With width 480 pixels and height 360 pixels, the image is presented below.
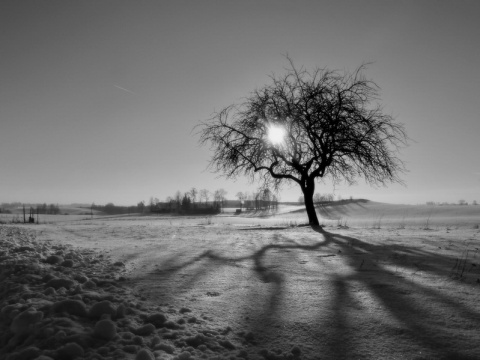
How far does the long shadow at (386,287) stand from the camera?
2443 mm

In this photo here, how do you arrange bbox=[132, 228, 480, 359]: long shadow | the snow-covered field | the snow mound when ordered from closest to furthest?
the snow mound, the snow-covered field, bbox=[132, 228, 480, 359]: long shadow

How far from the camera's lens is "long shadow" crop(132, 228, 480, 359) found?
2.44 metres

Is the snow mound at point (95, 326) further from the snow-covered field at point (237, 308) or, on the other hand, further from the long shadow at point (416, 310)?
the long shadow at point (416, 310)

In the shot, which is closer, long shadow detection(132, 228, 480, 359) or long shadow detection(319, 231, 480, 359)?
long shadow detection(319, 231, 480, 359)

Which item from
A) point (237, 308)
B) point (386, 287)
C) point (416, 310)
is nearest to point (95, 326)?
point (237, 308)

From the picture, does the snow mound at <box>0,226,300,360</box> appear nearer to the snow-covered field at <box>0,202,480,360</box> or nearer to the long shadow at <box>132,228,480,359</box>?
the snow-covered field at <box>0,202,480,360</box>

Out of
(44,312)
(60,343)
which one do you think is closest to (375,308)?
(60,343)

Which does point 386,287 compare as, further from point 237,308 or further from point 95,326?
point 95,326

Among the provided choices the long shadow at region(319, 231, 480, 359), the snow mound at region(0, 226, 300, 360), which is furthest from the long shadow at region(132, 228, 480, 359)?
the snow mound at region(0, 226, 300, 360)

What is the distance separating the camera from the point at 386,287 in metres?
3.64

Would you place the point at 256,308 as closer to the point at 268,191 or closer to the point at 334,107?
the point at 334,107

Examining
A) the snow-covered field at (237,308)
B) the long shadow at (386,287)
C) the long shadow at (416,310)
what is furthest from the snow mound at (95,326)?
the long shadow at (416,310)

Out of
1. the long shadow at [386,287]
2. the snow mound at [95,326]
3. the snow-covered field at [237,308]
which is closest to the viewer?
the snow mound at [95,326]

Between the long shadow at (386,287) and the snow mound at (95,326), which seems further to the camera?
the long shadow at (386,287)
